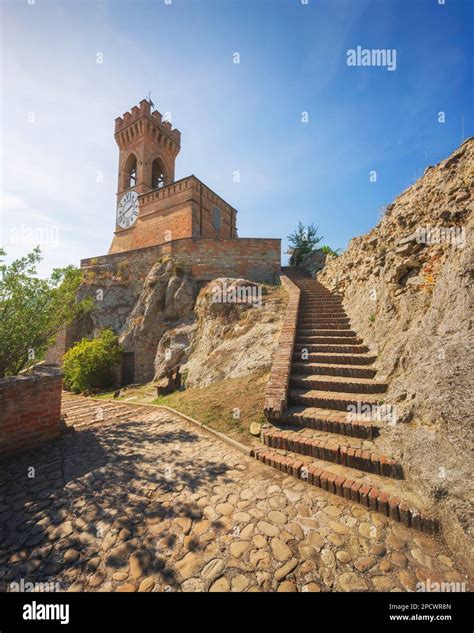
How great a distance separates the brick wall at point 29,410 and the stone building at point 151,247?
9.27 meters

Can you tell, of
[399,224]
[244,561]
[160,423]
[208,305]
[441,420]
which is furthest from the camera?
[208,305]

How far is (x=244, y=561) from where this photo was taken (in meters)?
2.35

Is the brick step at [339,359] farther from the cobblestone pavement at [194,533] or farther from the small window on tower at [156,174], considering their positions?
the small window on tower at [156,174]

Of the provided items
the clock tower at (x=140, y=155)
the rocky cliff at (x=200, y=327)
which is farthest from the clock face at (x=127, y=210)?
the rocky cliff at (x=200, y=327)

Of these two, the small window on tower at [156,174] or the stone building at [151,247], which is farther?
the small window on tower at [156,174]

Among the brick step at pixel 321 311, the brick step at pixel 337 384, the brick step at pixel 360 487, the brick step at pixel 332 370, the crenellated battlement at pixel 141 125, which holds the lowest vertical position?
the brick step at pixel 360 487

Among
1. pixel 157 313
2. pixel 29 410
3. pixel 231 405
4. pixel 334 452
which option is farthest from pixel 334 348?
pixel 157 313

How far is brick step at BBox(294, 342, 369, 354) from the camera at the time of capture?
262 inches

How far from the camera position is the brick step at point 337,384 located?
508 cm

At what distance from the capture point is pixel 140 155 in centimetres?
2422

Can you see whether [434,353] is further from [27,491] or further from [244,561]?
[27,491]

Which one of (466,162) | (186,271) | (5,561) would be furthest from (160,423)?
(186,271)

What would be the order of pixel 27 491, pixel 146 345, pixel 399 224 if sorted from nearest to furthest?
1. pixel 27 491
2. pixel 399 224
3. pixel 146 345
